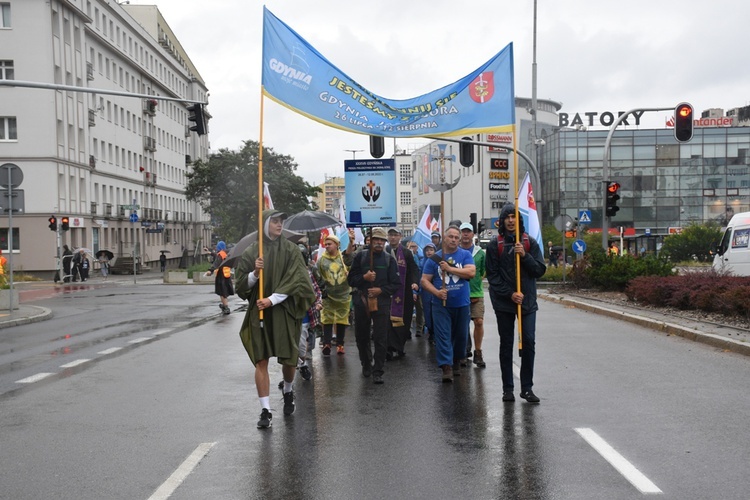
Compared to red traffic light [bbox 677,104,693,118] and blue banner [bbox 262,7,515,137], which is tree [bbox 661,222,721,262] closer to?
red traffic light [bbox 677,104,693,118]

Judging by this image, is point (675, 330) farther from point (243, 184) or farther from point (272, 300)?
point (243, 184)

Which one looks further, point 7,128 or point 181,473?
point 7,128

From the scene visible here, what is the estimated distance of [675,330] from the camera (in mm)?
13992

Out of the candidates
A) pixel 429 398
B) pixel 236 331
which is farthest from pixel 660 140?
pixel 429 398

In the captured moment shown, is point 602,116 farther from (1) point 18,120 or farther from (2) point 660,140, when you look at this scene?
(1) point 18,120

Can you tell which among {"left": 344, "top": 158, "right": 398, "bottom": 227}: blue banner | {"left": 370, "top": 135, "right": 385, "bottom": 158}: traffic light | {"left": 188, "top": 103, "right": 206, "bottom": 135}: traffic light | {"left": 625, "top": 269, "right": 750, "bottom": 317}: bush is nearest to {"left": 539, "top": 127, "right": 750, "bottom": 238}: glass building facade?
{"left": 625, "top": 269, "right": 750, "bottom": 317}: bush

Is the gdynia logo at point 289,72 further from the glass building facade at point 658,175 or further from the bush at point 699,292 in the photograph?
the glass building facade at point 658,175

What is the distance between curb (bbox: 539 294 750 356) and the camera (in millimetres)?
11570

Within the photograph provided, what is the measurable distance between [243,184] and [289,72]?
6083cm

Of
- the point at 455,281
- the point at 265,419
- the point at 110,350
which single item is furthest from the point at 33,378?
the point at 455,281

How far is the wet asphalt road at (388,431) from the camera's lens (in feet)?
17.8

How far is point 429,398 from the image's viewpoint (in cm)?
852

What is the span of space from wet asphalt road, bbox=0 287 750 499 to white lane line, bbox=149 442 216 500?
0.05 metres

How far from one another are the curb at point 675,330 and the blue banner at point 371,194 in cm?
503
